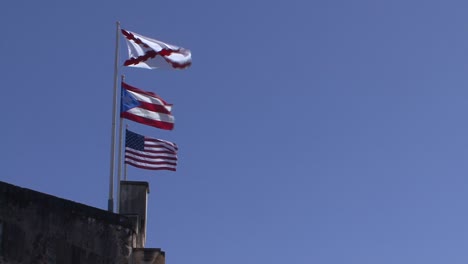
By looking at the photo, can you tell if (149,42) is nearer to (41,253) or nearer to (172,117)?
(172,117)

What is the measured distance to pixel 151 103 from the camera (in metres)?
25.6

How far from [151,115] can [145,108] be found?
8.6 inches

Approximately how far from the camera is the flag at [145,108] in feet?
82.7

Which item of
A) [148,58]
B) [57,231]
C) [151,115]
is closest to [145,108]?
[151,115]

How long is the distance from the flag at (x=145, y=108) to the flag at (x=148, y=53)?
0.74 meters

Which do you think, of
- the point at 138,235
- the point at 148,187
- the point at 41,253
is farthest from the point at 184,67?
the point at 41,253

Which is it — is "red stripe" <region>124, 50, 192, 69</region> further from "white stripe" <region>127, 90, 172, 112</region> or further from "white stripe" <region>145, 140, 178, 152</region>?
"white stripe" <region>145, 140, 178, 152</region>

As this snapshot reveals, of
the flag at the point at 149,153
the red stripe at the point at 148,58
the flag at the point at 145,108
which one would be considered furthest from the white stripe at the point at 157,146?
the red stripe at the point at 148,58

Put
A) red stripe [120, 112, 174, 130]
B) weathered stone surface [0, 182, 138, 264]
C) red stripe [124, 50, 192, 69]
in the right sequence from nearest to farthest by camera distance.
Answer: weathered stone surface [0, 182, 138, 264]
red stripe [120, 112, 174, 130]
red stripe [124, 50, 192, 69]

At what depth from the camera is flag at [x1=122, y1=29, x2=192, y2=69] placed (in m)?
25.9

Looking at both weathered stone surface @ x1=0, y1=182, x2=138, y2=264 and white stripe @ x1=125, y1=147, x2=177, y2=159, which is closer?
weathered stone surface @ x1=0, y1=182, x2=138, y2=264

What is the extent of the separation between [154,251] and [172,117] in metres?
4.55

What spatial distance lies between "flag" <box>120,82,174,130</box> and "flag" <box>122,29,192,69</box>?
74 cm

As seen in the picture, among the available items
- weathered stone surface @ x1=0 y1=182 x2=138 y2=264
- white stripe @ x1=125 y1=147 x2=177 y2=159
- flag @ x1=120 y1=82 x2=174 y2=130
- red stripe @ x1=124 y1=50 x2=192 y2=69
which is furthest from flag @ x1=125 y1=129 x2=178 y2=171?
weathered stone surface @ x1=0 y1=182 x2=138 y2=264
